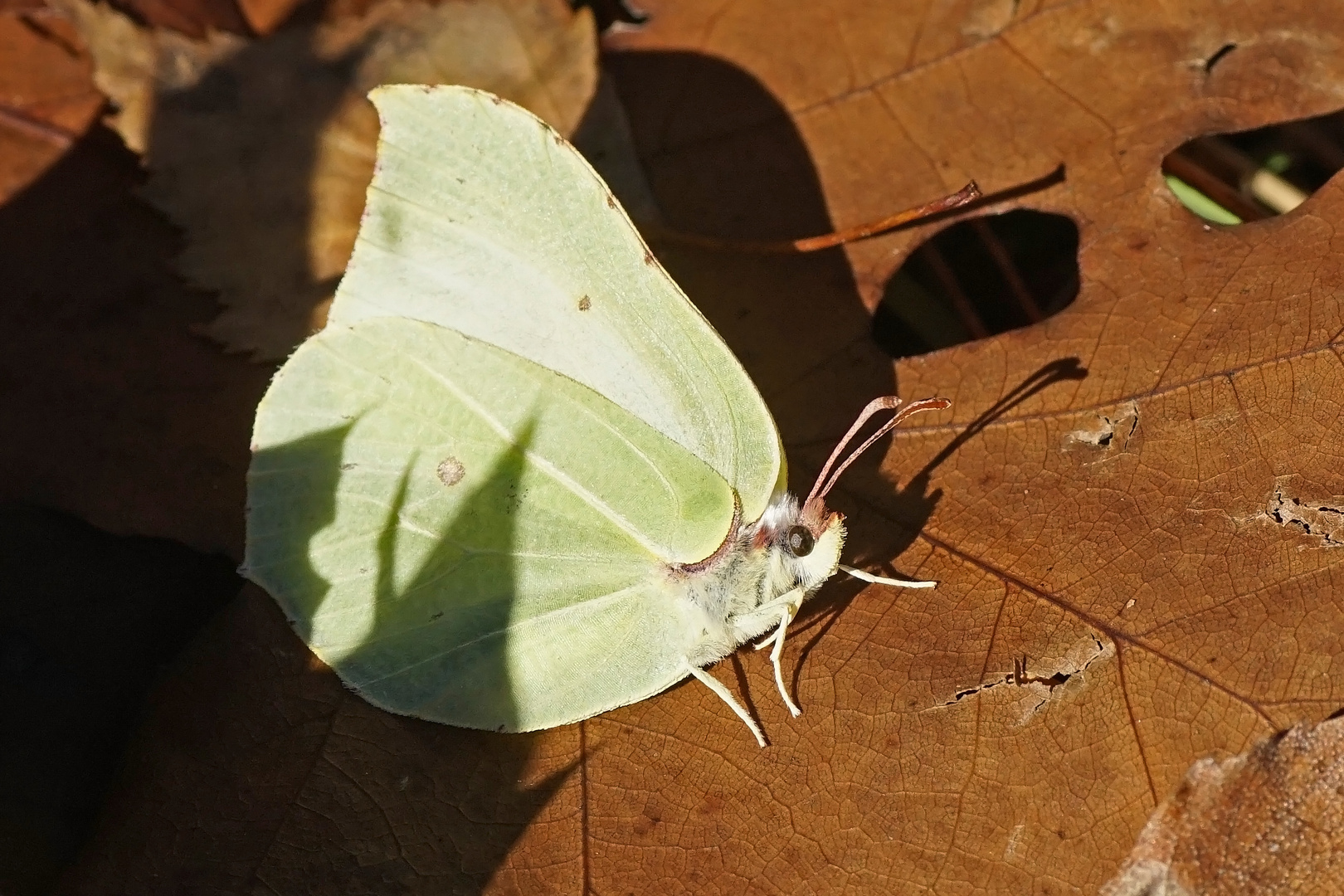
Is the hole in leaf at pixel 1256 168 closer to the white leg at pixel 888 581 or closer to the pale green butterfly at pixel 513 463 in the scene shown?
the pale green butterfly at pixel 513 463

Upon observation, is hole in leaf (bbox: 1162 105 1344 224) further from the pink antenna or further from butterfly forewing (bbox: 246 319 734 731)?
butterfly forewing (bbox: 246 319 734 731)

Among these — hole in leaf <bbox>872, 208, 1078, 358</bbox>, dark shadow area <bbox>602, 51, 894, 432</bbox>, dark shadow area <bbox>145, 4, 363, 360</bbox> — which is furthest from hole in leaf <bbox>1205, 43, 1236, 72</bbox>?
dark shadow area <bbox>145, 4, 363, 360</bbox>

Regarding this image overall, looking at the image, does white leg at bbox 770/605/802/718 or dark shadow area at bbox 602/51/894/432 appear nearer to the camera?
white leg at bbox 770/605/802/718

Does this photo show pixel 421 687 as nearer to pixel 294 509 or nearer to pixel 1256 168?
pixel 294 509

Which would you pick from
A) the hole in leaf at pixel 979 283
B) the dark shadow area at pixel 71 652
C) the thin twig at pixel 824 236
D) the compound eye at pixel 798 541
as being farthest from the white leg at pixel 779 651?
the dark shadow area at pixel 71 652

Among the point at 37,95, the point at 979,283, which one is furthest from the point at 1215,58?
the point at 37,95

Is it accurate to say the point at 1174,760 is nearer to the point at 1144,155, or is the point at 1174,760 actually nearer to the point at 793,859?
the point at 793,859

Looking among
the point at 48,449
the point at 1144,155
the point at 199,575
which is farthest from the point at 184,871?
the point at 1144,155
